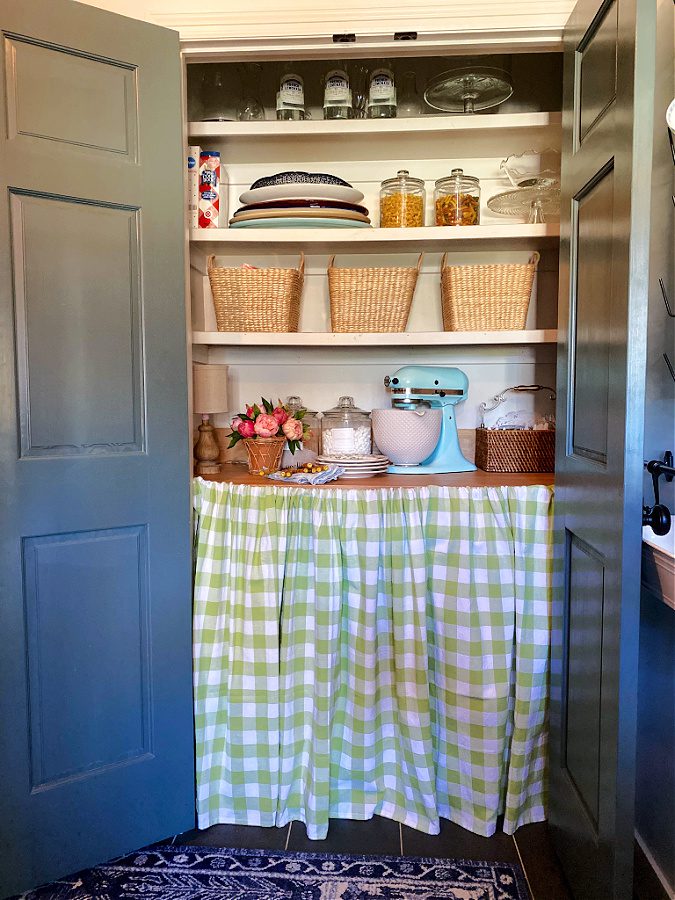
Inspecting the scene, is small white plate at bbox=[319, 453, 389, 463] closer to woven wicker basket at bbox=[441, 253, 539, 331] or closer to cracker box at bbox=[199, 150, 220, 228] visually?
woven wicker basket at bbox=[441, 253, 539, 331]

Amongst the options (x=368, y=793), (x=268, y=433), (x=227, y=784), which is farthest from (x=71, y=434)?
(x=368, y=793)

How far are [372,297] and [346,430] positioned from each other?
44 centimetres

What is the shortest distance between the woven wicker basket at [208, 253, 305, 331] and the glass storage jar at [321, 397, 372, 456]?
34 centimetres

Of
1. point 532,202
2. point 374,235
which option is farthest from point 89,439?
point 532,202

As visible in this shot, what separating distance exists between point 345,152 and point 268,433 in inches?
41.1

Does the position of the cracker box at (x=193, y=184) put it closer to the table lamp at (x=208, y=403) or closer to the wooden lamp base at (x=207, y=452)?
the table lamp at (x=208, y=403)

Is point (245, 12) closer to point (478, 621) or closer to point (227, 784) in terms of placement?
point (478, 621)

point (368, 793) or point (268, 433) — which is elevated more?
point (268, 433)

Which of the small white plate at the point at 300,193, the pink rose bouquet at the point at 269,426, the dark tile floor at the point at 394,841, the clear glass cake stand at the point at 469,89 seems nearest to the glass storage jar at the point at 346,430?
the pink rose bouquet at the point at 269,426

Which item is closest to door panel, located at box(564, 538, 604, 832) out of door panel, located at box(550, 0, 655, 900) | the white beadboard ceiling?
door panel, located at box(550, 0, 655, 900)

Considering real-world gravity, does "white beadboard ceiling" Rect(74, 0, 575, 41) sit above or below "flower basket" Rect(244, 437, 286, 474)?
above

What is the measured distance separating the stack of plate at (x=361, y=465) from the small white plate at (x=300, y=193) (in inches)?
31.8

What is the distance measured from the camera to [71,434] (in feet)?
5.65

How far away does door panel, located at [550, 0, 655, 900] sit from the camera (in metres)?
1.26
